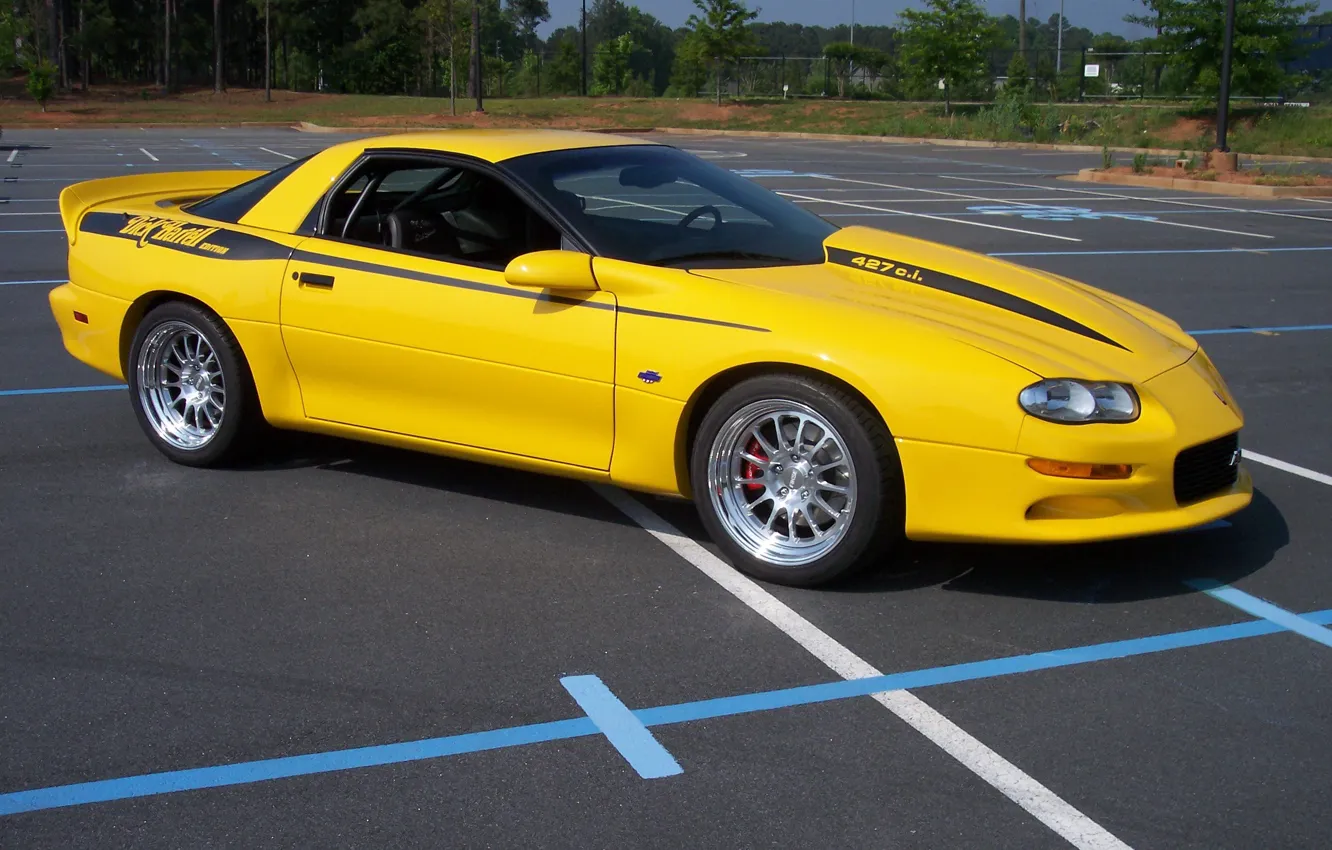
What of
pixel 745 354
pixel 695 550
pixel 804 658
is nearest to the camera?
pixel 804 658

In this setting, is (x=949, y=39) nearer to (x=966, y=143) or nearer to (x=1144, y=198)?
(x=966, y=143)

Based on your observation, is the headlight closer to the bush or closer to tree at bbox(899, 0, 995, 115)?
tree at bbox(899, 0, 995, 115)

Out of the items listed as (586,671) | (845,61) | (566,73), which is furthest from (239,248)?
(566,73)

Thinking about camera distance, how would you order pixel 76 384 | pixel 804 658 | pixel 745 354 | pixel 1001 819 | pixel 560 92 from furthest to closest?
pixel 560 92 → pixel 76 384 → pixel 745 354 → pixel 804 658 → pixel 1001 819

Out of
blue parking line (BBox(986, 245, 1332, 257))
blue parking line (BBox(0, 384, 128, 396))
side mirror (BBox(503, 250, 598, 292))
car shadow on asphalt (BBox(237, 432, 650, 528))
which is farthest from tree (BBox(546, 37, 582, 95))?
side mirror (BBox(503, 250, 598, 292))

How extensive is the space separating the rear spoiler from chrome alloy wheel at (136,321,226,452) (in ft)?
2.45

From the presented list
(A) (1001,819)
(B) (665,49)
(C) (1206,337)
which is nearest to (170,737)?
(A) (1001,819)

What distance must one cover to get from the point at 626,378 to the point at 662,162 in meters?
1.40

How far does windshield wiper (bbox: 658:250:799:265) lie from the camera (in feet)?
16.6

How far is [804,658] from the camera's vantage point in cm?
411

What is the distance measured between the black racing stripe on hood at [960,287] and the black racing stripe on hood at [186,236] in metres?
2.25

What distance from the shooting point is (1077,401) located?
173 inches

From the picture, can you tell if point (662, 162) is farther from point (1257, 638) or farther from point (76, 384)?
point (76, 384)

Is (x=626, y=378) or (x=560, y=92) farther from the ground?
(x=560, y=92)
